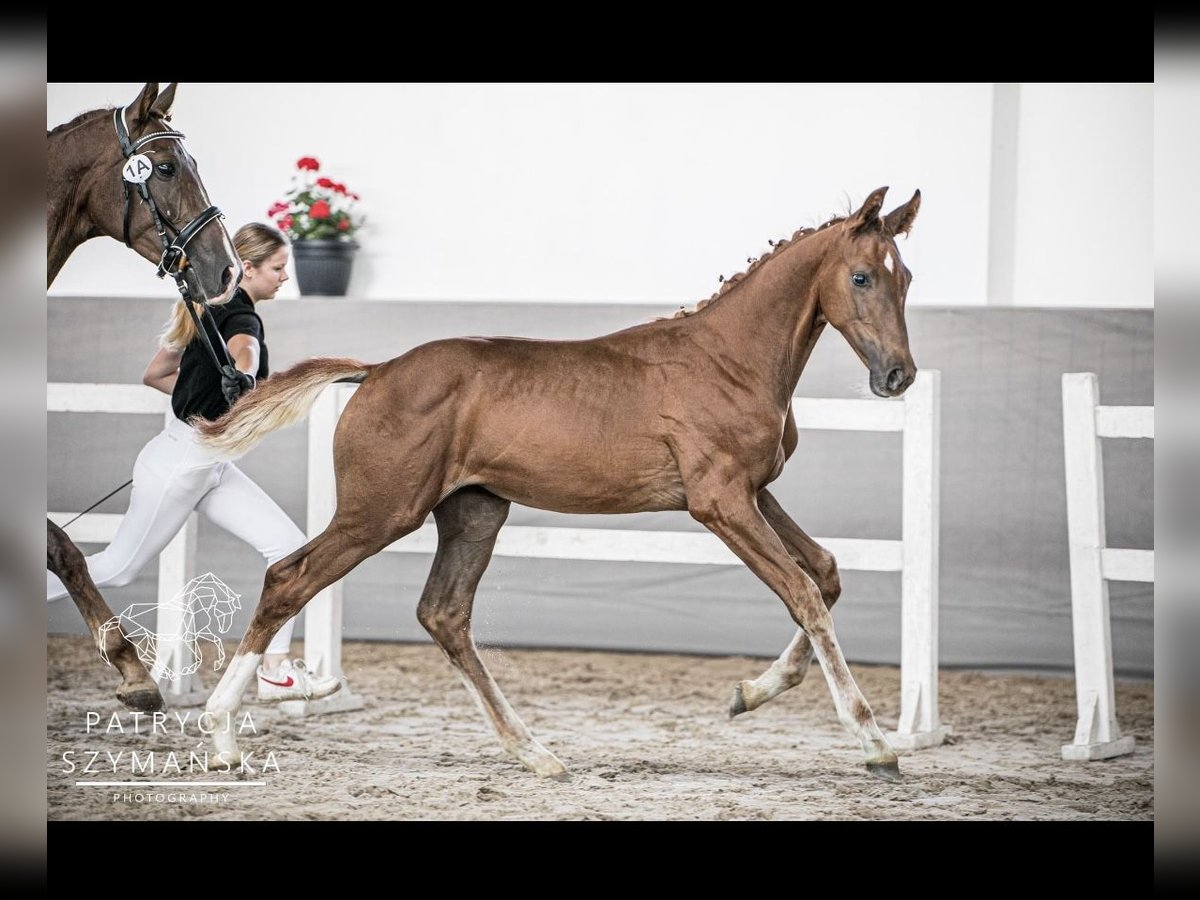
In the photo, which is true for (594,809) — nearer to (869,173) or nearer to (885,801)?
(885,801)

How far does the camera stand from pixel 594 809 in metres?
3.88

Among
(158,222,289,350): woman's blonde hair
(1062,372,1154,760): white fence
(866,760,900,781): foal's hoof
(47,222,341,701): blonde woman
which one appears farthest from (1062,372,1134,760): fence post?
(158,222,289,350): woman's blonde hair

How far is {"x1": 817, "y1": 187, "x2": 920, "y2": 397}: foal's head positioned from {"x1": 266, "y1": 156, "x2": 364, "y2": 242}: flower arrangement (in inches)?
156

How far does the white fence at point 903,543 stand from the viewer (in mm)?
4812

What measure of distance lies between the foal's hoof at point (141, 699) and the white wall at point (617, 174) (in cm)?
365

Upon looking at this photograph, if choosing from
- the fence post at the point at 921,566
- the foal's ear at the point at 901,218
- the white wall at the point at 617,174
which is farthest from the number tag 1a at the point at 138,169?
the white wall at the point at 617,174

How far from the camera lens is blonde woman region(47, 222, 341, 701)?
433cm

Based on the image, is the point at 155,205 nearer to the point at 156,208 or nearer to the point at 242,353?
the point at 156,208

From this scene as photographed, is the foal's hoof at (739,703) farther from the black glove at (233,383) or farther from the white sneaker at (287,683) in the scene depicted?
the black glove at (233,383)

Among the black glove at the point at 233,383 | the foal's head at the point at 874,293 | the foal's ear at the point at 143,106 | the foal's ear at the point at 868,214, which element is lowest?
the black glove at the point at 233,383

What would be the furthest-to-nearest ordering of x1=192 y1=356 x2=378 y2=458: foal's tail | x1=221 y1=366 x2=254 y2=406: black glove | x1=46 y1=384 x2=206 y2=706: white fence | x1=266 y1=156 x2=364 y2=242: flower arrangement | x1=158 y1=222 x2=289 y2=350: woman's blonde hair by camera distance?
1. x1=266 y1=156 x2=364 y2=242: flower arrangement
2. x1=46 y1=384 x2=206 y2=706: white fence
3. x1=158 y1=222 x2=289 y2=350: woman's blonde hair
4. x1=221 y1=366 x2=254 y2=406: black glove
5. x1=192 y1=356 x2=378 y2=458: foal's tail

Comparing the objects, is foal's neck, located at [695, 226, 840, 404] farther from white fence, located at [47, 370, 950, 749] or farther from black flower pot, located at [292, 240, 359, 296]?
black flower pot, located at [292, 240, 359, 296]

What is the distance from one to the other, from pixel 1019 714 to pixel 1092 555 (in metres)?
1.03
